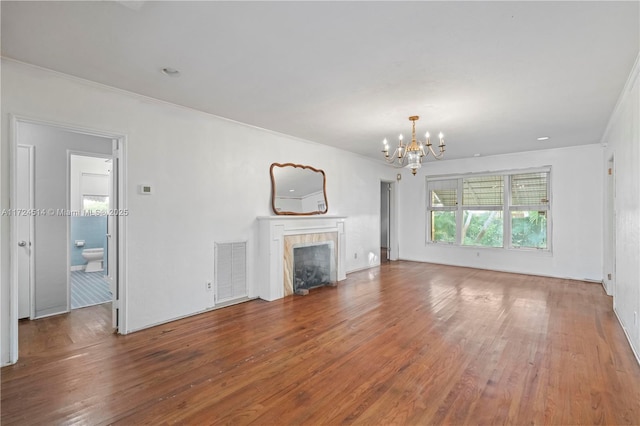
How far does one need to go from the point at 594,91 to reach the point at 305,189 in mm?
4001

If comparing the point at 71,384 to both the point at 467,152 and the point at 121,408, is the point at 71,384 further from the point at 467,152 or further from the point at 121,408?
the point at 467,152

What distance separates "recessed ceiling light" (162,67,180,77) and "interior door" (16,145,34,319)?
2.40 meters

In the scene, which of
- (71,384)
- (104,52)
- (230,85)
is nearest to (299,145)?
(230,85)

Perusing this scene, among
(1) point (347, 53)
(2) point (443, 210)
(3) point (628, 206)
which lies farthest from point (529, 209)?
(1) point (347, 53)

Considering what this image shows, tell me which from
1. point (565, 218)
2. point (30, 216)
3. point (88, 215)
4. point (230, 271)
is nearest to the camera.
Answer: point (30, 216)

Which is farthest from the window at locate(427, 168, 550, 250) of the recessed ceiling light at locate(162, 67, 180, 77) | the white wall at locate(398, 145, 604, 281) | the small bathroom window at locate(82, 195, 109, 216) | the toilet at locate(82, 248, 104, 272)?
the small bathroom window at locate(82, 195, 109, 216)

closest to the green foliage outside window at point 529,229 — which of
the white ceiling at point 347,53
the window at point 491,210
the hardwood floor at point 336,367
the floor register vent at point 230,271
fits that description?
the window at point 491,210

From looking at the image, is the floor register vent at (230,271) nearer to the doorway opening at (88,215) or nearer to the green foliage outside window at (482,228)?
the doorway opening at (88,215)

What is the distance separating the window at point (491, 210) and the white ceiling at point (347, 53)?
2.73 m

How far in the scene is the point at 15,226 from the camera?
104 inches

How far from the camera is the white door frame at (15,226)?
2.60 meters

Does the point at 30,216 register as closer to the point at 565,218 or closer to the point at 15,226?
the point at 15,226

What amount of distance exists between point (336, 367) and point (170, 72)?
10.0 feet

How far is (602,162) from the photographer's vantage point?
5.47 m
